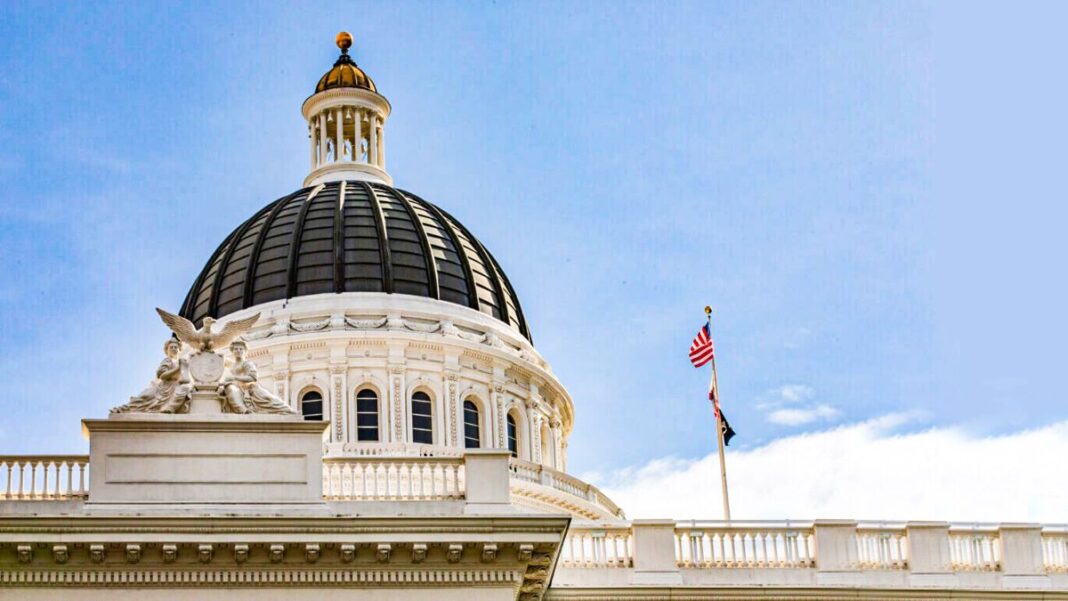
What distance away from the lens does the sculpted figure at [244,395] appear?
36.0 meters

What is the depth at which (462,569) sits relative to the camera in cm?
3500

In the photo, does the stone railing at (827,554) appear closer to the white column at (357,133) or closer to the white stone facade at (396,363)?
the white stone facade at (396,363)

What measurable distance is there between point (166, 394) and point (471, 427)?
82.6ft

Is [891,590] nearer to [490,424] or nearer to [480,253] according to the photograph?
[490,424]

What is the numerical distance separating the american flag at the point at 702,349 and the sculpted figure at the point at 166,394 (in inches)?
740

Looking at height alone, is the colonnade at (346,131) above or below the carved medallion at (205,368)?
above

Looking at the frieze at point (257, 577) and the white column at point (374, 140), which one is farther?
the white column at point (374, 140)

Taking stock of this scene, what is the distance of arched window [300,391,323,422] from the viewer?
59250 millimetres

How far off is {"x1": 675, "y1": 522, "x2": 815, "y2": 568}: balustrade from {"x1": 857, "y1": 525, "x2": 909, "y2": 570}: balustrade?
900 millimetres

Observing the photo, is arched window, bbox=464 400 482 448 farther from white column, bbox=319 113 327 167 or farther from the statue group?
the statue group

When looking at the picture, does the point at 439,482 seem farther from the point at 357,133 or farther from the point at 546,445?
the point at 357,133

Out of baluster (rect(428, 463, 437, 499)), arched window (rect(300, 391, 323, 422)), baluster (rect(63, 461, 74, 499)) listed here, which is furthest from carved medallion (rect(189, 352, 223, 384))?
arched window (rect(300, 391, 323, 422))

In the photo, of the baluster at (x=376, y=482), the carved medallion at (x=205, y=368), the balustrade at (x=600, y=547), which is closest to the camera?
the baluster at (x=376, y=482)

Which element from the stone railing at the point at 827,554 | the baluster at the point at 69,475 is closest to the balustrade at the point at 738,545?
the stone railing at the point at 827,554
